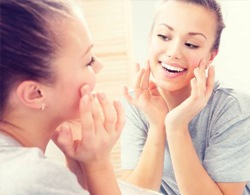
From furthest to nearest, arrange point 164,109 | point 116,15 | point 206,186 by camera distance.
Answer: point 116,15, point 164,109, point 206,186

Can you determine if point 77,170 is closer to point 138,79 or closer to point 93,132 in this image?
point 93,132

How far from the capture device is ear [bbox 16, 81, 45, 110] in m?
0.68

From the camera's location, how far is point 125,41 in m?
1.85

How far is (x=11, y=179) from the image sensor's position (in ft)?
2.00

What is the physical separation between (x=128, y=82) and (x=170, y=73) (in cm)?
82

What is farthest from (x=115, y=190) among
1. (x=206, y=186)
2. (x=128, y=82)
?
(x=128, y=82)

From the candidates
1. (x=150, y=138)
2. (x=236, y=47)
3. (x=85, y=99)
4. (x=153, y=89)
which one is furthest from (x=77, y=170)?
(x=236, y=47)

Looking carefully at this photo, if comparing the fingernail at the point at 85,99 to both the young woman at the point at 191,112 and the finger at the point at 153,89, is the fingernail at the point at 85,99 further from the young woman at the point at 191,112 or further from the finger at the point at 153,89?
the finger at the point at 153,89

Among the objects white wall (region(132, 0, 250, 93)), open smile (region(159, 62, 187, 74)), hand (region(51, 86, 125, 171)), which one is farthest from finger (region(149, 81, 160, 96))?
white wall (region(132, 0, 250, 93))

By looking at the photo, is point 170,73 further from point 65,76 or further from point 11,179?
point 11,179

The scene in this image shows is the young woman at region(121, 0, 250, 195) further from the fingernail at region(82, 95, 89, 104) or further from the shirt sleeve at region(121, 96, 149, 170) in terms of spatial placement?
the fingernail at region(82, 95, 89, 104)

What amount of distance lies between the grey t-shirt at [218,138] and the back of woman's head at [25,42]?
544mm

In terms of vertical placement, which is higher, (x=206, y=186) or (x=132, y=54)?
(x=132, y=54)

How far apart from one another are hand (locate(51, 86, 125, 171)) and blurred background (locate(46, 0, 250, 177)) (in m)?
1.07
